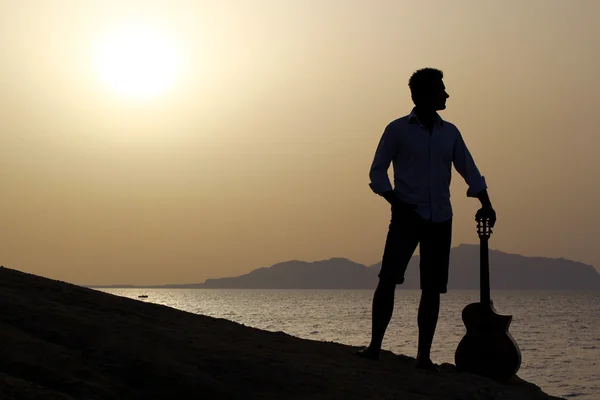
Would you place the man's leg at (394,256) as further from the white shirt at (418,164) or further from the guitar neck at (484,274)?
the guitar neck at (484,274)

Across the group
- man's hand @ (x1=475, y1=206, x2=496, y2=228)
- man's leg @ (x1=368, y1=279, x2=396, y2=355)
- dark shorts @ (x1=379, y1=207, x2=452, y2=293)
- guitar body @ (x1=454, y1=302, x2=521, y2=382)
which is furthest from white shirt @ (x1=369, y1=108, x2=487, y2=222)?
guitar body @ (x1=454, y1=302, x2=521, y2=382)

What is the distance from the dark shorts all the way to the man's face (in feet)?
3.21

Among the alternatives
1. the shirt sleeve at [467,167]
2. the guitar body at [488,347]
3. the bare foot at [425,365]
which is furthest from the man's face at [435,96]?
the bare foot at [425,365]

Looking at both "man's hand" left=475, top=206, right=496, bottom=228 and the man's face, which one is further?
"man's hand" left=475, top=206, right=496, bottom=228

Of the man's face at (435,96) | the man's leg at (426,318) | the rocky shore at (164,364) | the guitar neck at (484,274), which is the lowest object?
the rocky shore at (164,364)

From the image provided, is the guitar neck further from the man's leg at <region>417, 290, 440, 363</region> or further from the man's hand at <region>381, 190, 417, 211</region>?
the man's hand at <region>381, 190, 417, 211</region>

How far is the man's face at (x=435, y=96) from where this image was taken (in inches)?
284

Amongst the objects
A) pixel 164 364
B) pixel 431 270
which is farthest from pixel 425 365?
pixel 164 364

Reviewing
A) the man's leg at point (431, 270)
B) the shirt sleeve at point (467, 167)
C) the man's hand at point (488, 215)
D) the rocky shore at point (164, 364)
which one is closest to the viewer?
the rocky shore at point (164, 364)

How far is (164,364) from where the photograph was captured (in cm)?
582

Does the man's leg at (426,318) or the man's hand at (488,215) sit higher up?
the man's hand at (488,215)

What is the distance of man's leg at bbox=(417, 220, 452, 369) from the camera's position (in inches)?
284

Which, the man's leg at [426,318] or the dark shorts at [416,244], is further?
the man's leg at [426,318]

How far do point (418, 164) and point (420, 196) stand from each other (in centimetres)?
29
